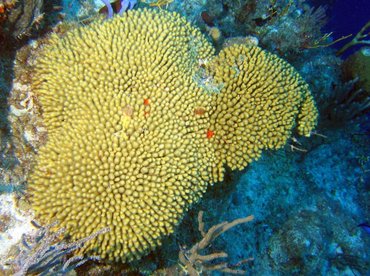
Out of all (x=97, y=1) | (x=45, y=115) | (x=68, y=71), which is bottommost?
(x=45, y=115)

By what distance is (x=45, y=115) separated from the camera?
3180 mm

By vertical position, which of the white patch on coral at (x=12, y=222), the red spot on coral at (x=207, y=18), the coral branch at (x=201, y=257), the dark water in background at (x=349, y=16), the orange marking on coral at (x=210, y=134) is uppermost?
the dark water in background at (x=349, y=16)

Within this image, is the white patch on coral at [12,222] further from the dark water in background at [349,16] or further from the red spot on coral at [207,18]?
the dark water in background at [349,16]

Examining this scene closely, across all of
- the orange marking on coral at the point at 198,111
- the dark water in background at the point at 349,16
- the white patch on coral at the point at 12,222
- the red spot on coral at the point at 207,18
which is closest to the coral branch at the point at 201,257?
the orange marking on coral at the point at 198,111

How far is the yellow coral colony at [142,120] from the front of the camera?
281cm

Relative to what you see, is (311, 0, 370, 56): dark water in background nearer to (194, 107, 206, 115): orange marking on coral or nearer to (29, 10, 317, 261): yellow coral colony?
(29, 10, 317, 261): yellow coral colony

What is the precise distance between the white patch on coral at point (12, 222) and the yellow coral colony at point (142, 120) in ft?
0.69

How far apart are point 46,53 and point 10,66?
500mm

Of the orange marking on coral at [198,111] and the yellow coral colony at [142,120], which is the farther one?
the orange marking on coral at [198,111]

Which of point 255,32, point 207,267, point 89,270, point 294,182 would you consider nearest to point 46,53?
point 89,270

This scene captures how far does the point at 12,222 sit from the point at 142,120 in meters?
1.84

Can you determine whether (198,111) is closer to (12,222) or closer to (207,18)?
(12,222)

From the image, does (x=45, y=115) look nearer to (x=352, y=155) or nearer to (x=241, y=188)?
(x=241, y=188)

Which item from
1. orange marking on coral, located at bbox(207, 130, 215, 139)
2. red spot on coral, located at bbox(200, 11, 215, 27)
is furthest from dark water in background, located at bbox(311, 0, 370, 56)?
orange marking on coral, located at bbox(207, 130, 215, 139)
